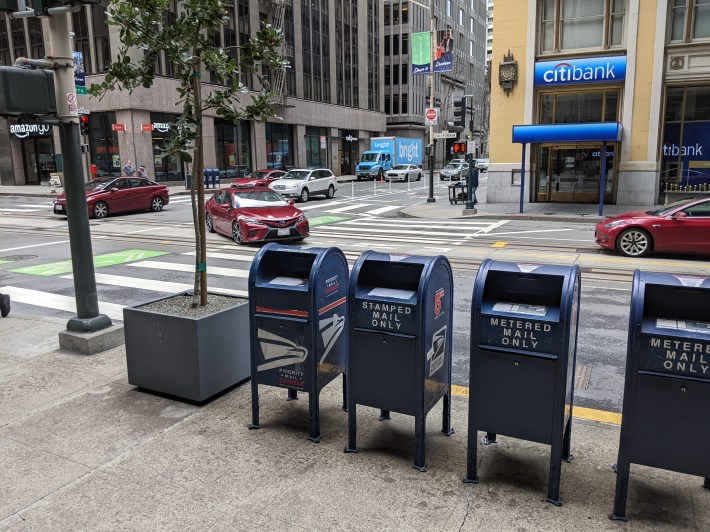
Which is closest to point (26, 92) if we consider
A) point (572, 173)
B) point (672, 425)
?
point (672, 425)

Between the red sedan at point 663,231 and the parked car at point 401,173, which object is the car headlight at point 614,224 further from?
the parked car at point 401,173

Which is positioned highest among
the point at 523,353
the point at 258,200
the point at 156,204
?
the point at 258,200

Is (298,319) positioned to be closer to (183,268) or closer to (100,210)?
(183,268)

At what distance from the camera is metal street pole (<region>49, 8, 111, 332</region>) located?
19.8 feet

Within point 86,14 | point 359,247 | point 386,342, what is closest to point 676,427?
point 386,342

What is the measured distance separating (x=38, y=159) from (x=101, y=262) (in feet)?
124

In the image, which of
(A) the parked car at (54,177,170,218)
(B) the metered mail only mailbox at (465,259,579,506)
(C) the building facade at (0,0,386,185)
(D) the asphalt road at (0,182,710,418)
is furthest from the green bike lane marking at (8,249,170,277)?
(C) the building facade at (0,0,386,185)

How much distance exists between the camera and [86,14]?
37625mm

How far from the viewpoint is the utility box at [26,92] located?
5.36 metres

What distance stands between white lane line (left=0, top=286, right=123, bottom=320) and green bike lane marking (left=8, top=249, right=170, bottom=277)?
59.9 inches

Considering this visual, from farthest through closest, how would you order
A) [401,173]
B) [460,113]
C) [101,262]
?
1. [401,173]
2. [460,113]
3. [101,262]

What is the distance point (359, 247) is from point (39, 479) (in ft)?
36.8

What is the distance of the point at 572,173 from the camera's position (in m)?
24.7

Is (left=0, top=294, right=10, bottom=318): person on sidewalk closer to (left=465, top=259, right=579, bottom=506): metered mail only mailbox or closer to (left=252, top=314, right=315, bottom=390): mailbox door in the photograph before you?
(left=252, top=314, right=315, bottom=390): mailbox door
